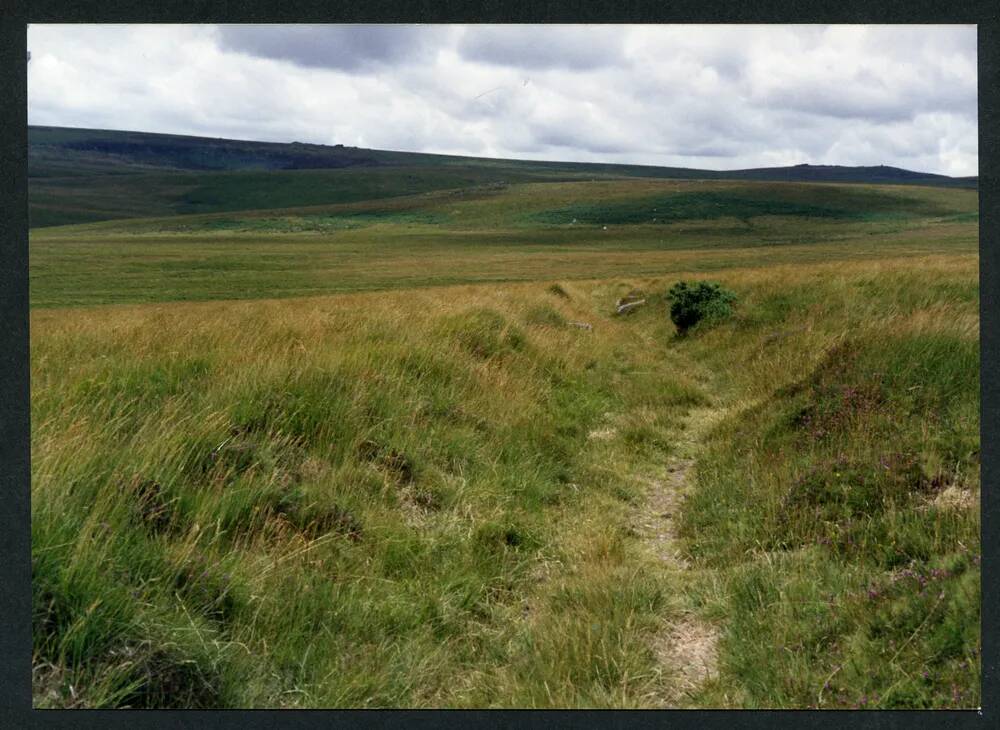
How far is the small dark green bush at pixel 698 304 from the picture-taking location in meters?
19.3

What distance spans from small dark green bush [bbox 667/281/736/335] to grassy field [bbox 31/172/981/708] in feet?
24.3

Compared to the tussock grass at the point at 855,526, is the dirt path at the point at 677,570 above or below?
below

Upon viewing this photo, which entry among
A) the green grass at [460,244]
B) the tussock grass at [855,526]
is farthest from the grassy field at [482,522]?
the green grass at [460,244]

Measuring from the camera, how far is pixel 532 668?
384cm

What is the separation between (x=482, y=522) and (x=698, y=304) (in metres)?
15.4

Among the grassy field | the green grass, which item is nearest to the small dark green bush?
the grassy field

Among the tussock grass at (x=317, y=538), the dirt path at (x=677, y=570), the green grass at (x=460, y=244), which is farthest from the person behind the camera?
the green grass at (x=460, y=244)

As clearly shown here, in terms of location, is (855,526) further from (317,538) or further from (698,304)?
(698,304)

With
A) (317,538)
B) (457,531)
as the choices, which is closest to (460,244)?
(457,531)

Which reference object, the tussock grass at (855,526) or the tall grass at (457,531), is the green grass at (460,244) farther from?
the tall grass at (457,531)

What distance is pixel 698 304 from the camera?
19656mm

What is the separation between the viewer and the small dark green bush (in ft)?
63.5

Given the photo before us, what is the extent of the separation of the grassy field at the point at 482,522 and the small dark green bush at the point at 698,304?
24.3 ft

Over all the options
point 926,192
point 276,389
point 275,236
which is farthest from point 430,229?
point 276,389
